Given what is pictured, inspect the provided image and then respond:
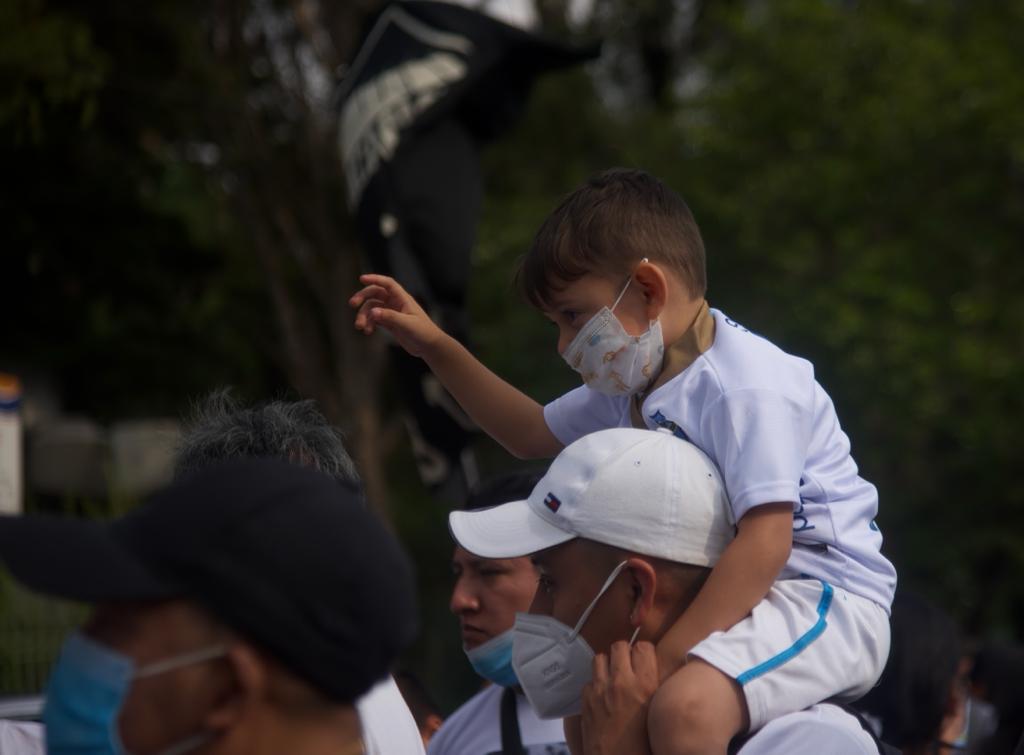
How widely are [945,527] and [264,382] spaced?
7875 millimetres

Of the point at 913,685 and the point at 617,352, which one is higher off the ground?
the point at 617,352

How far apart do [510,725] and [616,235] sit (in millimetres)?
1773

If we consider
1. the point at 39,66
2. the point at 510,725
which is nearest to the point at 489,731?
the point at 510,725

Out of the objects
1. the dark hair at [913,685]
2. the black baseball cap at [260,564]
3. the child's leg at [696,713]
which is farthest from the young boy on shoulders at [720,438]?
the dark hair at [913,685]

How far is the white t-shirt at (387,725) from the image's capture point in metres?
2.60

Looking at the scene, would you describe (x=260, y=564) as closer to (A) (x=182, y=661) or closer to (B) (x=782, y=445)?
(A) (x=182, y=661)

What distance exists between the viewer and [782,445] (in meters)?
2.57

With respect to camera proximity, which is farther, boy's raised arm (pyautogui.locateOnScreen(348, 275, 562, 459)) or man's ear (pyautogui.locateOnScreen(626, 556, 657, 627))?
boy's raised arm (pyautogui.locateOnScreen(348, 275, 562, 459))

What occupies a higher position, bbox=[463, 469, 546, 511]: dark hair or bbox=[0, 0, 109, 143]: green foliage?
bbox=[463, 469, 546, 511]: dark hair

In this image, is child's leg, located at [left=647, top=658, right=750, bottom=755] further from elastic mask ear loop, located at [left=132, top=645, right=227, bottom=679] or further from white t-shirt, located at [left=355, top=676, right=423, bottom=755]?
elastic mask ear loop, located at [left=132, top=645, right=227, bottom=679]

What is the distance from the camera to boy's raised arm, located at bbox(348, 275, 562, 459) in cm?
298

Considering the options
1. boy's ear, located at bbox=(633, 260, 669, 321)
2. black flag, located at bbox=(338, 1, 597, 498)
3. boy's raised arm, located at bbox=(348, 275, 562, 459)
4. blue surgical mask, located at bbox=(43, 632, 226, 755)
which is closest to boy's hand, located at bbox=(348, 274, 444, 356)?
boy's raised arm, located at bbox=(348, 275, 562, 459)

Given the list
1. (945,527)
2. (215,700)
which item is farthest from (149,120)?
(215,700)

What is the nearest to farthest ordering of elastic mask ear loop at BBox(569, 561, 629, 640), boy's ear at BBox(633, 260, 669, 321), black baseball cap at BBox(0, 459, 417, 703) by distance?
black baseball cap at BBox(0, 459, 417, 703) < elastic mask ear loop at BBox(569, 561, 629, 640) < boy's ear at BBox(633, 260, 669, 321)
